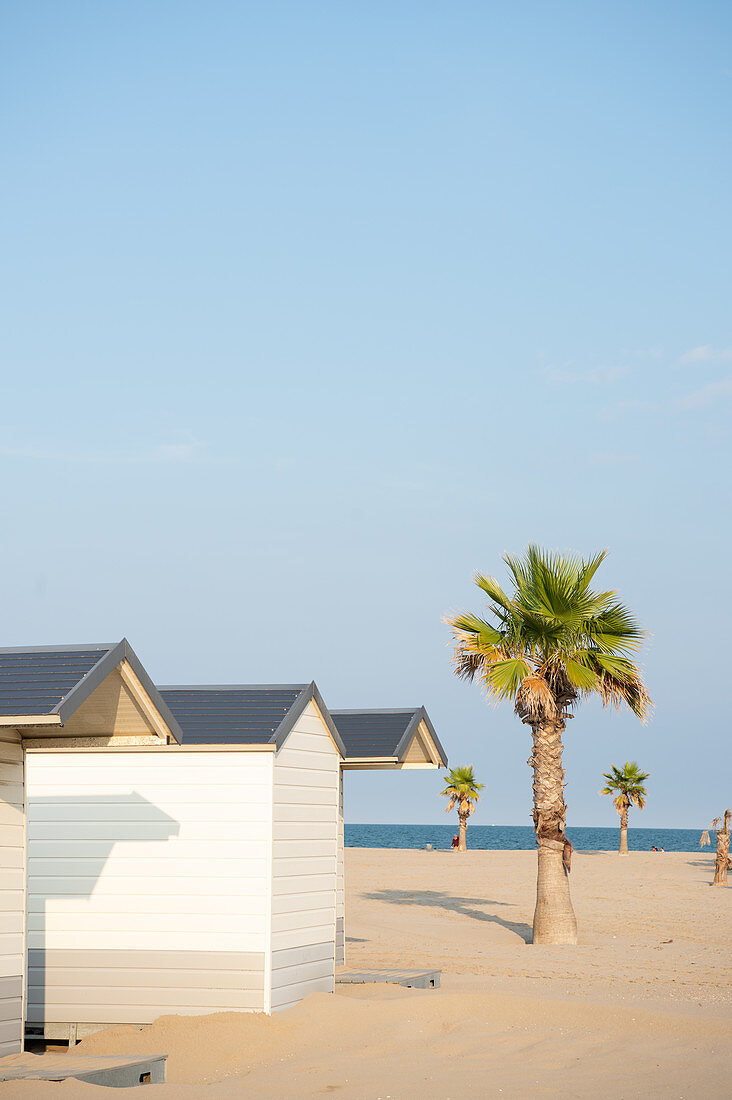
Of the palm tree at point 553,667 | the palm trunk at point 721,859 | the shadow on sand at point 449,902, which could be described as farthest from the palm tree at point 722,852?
the palm tree at point 553,667

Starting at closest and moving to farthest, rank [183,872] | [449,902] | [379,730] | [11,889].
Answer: [11,889], [183,872], [379,730], [449,902]

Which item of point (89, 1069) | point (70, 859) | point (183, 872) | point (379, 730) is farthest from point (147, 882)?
point (379, 730)

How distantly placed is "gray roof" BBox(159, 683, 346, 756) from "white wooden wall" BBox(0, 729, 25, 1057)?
10.4 ft

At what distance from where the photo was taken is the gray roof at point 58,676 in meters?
7.82

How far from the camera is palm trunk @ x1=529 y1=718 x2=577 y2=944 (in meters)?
19.1

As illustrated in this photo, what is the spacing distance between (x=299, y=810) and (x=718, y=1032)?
4.70 metres

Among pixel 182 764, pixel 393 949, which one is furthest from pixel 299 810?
pixel 393 949

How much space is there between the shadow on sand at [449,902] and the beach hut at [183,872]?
34.5ft

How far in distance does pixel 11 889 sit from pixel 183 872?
3236 mm

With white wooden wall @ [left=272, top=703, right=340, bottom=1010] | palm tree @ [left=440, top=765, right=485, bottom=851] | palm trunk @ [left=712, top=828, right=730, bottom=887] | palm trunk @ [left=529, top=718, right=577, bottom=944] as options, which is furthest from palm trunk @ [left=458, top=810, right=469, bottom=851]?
white wooden wall @ [left=272, top=703, right=340, bottom=1010]

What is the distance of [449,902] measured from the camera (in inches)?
1144

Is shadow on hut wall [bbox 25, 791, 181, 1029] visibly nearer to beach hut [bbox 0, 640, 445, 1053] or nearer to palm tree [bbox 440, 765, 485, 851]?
beach hut [bbox 0, 640, 445, 1053]

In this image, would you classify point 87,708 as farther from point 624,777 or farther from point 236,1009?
point 624,777

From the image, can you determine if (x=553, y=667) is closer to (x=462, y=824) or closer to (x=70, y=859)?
(x=70, y=859)
